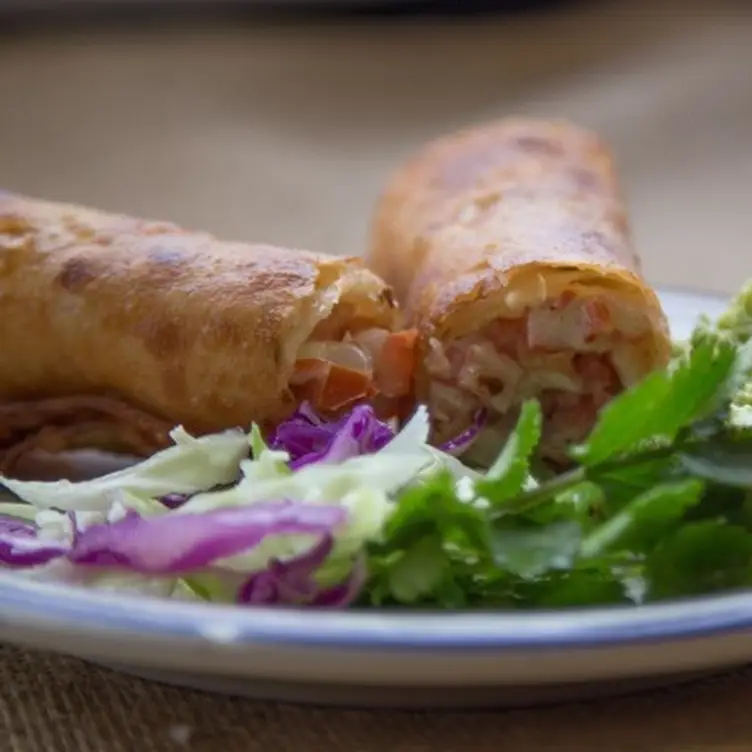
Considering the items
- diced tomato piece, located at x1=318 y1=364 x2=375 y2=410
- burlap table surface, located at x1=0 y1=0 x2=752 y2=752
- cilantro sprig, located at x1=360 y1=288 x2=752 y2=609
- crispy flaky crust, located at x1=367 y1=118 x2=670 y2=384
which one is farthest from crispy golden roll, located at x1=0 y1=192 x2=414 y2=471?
A: burlap table surface, located at x1=0 y1=0 x2=752 y2=752

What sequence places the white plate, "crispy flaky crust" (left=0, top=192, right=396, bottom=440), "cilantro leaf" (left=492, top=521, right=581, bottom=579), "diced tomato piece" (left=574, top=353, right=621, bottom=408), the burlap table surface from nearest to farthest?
the white plate, "cilantro leaf" (left=492, top=521, right=581, bottom=579), "crispy flaky crust" (left=0, top=192, right=396, bottom=440), "diced tomato piece" (left=574, top=353, right=621, bottom=408), the burlap table surface

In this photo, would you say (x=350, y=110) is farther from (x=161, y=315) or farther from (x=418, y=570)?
(x=418, y=570)

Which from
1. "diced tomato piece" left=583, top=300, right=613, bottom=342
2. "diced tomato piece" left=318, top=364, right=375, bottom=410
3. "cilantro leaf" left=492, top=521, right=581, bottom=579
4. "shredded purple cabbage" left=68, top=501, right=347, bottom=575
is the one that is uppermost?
"diced tomato piece" left=583, top=300, right=613, bottom=342

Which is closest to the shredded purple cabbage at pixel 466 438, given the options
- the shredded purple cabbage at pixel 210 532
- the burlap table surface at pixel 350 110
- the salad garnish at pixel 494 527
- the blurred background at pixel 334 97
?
the salad garnish at pixel 494 527

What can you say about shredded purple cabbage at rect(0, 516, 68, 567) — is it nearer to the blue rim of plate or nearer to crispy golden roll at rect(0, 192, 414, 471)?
the blue rim of plate

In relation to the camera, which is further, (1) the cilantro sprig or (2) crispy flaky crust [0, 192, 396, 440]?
(2) crispy flaky crust [0, 192, 396, 440]

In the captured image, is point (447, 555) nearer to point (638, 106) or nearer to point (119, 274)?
point (119, 274)
